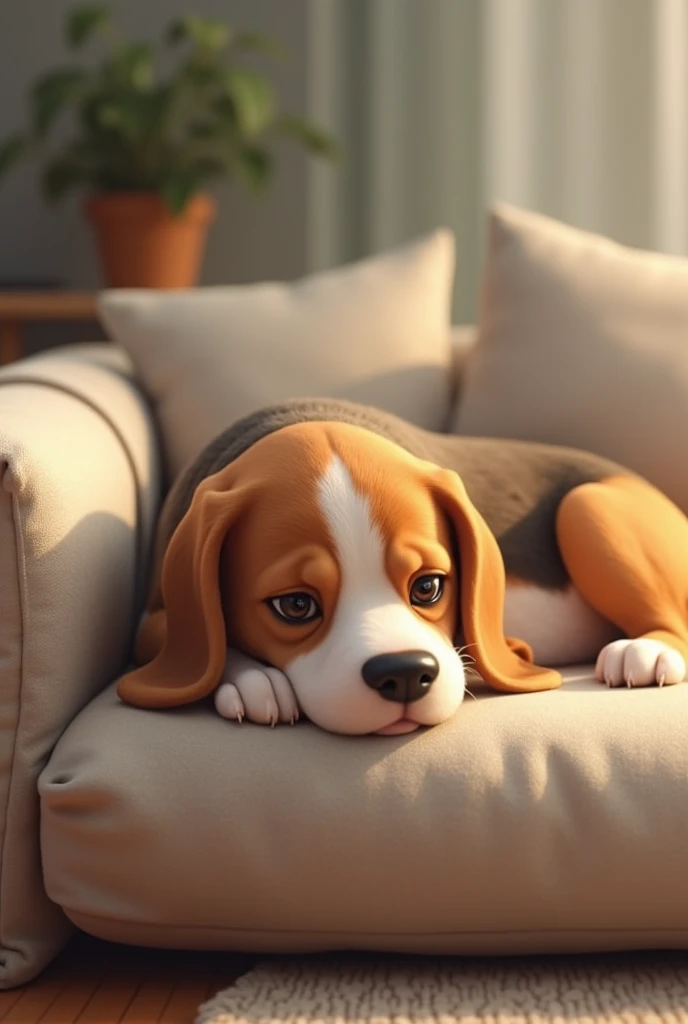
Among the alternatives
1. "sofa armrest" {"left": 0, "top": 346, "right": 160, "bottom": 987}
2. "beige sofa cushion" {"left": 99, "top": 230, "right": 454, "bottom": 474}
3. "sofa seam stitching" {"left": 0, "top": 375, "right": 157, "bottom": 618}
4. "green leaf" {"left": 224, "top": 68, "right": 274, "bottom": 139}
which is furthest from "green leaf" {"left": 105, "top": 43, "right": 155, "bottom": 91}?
"sofa armrest" {"left": 0, "top": 346, "right": 160, "bottom": 987}

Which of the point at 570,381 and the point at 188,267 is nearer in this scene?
the point at 570,381

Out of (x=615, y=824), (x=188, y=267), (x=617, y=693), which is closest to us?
(x=615, y=824)

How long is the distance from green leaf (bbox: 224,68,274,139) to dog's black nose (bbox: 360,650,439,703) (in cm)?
193

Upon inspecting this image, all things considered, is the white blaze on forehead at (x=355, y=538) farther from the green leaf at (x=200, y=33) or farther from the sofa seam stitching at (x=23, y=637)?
the green leaf at (x=200, y=33)

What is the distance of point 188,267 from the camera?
3131 millimetres

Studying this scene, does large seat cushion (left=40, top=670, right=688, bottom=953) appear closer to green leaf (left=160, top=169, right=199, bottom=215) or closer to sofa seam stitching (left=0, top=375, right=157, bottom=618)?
sofa seam stitching (left=0, top=375, right=157, bottom=618)

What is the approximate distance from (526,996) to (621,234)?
2.24 meters

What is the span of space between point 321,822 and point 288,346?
95cm

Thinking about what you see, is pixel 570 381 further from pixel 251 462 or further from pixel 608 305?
pixel 251 462


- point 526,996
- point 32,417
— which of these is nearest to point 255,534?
point 32,417

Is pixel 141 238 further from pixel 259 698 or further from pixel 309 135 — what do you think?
pixel 259 698

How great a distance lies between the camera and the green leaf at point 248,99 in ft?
9.79

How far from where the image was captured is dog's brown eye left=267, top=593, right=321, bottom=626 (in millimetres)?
1388

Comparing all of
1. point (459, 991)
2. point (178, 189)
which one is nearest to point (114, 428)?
point (459, 991)
